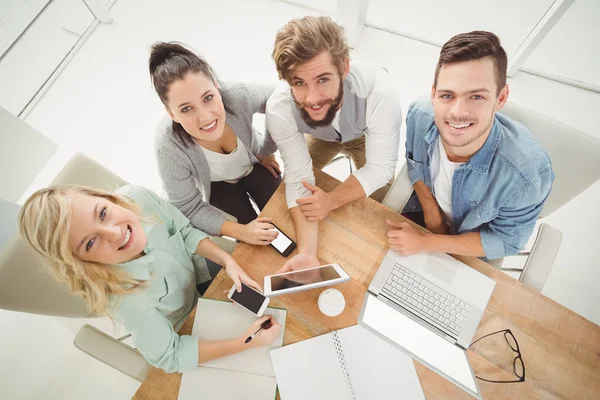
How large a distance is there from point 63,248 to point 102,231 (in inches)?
4.0

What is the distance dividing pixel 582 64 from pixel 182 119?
2911 millimetres

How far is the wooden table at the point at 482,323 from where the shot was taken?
103 centimetres

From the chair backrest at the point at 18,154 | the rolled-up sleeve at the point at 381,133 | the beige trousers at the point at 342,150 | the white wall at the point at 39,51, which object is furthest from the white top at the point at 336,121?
the white wall at the point at 39,51

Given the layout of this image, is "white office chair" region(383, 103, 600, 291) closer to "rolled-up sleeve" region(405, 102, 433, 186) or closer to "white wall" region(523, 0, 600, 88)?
"rolled-up sleeve" region(405, 102, 433, 186)

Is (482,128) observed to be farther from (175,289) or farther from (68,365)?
(68,365)

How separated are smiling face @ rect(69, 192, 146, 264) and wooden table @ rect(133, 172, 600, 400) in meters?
0.33

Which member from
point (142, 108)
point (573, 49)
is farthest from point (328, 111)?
point (573, 49)

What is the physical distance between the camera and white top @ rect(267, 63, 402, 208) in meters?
1.34

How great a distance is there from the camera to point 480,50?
1.00 metres

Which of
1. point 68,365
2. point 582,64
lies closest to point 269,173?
point 68,365

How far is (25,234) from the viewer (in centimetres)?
90

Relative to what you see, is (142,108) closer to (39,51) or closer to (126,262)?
(39,51)

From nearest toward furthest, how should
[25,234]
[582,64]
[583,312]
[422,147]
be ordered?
[25,234] < [422,147] < [583,312] < [582,64]

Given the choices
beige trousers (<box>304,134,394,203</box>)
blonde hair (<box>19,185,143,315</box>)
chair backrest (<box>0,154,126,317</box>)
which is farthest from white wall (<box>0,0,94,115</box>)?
beige trousers (<box>304,134,394,203</box>)
